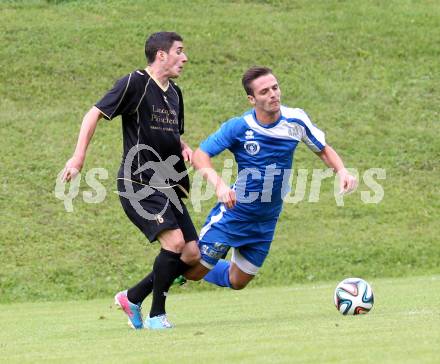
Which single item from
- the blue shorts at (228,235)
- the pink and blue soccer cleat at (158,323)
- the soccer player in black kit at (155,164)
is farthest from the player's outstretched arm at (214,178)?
the pink and blue soccer cleat at (158,323)

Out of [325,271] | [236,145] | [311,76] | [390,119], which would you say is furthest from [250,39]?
[236,145]

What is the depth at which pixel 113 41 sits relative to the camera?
2648 centimetres

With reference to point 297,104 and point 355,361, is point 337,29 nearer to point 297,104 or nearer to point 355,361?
point 297,104

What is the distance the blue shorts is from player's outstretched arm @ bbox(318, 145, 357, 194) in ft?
2.59

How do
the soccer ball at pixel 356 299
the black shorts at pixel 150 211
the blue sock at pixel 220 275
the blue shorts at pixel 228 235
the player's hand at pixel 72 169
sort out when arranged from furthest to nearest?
the blue sock at pixel 220 275, the blue shorts at pixel 228 235, the soccer ball at pixel 356 299, the black shorts at pixel 150 211, the player's hand at pixel 72 169

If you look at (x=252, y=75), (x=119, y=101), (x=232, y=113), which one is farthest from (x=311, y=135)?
(x=232, y=113)

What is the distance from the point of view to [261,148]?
9945 mm

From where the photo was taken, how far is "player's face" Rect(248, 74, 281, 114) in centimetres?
979

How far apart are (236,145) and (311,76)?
1610 cm

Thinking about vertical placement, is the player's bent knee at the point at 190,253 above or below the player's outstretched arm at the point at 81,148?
below

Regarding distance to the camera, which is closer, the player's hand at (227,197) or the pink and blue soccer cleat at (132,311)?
the player's hand at (227,197)

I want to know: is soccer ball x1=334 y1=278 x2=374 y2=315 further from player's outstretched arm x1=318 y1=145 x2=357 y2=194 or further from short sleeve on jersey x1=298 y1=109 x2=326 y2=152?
short sleeve on jersey x1=298 y1=109 x2=326 y2=152

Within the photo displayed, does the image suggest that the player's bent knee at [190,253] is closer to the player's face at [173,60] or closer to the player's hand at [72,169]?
the player's hand at [72,169]

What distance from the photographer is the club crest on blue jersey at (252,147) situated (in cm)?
992
